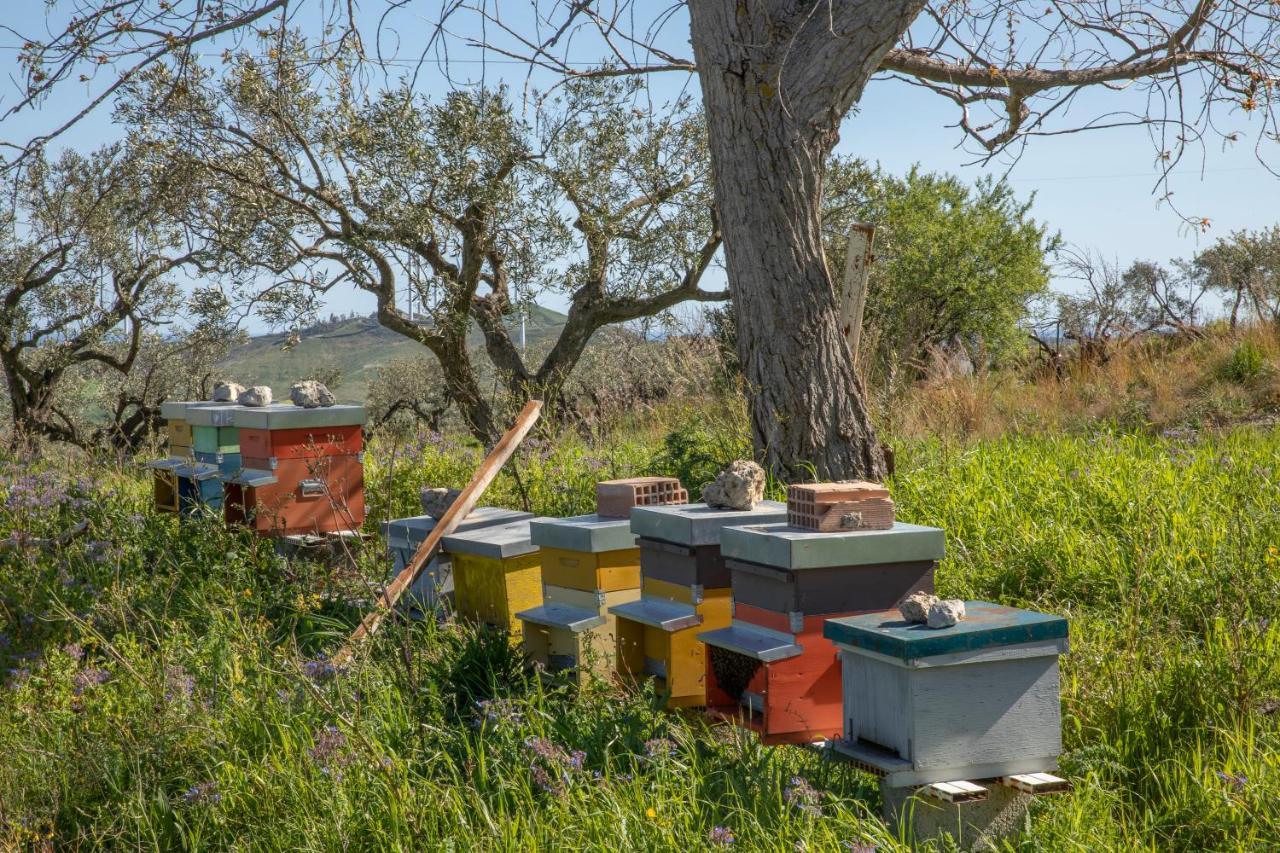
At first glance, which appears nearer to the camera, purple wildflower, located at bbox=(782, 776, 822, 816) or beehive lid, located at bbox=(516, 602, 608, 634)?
purple wildflower, located at bbox=(782, 776, 822, 816)

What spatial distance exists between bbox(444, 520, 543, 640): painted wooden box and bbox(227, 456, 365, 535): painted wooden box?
1.32 m

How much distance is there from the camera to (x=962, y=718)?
266 cm

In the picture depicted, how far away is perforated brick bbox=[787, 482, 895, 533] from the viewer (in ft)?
10.4

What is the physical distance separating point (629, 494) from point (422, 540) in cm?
133

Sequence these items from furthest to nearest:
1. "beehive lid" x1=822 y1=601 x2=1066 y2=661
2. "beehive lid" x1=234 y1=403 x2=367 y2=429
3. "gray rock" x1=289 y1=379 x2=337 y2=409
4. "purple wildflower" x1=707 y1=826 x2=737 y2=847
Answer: "gray rock" x1=289 y1=379 x2=337 y2=409
"beehive lid" x1=234 y1=403 x2=367 y2=429
"beehive lid" x1=822 y1=601 x2=1066 y2=661
"purple wildflower" x1=707 y1=826 x2=737 y2=847

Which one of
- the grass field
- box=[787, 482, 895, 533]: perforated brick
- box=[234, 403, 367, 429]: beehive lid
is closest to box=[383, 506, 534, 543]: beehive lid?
the grass field

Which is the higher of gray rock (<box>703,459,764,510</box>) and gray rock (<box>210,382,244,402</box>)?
gray rock (<box>210,382,244,402</box>)

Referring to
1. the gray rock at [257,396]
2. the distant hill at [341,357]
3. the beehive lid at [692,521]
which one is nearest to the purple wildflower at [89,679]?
the beehive lid at [692,521]

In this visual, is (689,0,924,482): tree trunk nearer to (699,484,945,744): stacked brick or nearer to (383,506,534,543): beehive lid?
(383,506,534,543): beehive lid

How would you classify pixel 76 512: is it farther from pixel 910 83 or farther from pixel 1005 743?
pixel 910 83

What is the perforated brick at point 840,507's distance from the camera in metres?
Answer: 3.17

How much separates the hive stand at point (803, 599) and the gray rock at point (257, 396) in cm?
389

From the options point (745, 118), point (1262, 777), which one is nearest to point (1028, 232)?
point (745, 118)

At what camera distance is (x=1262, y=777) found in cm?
286
